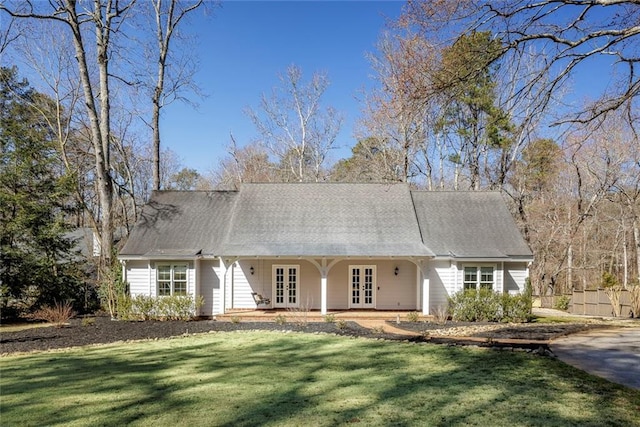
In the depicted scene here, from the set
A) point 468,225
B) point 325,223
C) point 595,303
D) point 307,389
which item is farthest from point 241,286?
point 595,303

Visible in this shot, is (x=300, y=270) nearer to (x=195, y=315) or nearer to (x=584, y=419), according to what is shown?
(x=195, y=315)

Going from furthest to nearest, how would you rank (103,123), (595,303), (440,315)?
1. (103,123)
2. (595,303)
3. (440,315)

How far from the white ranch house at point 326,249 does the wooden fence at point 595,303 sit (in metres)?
4.67

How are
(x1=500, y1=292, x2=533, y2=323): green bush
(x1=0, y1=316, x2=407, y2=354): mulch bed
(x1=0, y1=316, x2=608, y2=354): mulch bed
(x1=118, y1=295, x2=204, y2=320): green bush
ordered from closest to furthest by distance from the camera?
(x1=0, y1=316, x2=608, y2=354): mulch bed
(x1=0, y1=316, x2=407, y2=354): mulch bed
(x1=500, y1=292, x2=533, y2=323): green bush
(x1=118, y1=295, x2=204, y2=320): green bush

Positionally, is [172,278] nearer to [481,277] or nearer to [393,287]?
[393,287]

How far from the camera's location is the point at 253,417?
17.1ft

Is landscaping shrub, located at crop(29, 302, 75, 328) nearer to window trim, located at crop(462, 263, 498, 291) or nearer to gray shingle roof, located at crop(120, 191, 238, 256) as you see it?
gray shingle roof, located at crop(120, 191, 238, 256)

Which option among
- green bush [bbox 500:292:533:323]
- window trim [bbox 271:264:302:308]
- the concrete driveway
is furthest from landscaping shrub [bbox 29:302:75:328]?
green bush [bbox 500:292:533:323]

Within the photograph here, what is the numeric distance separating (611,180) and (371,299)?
17302 millimetres

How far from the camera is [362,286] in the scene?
56.6 feet

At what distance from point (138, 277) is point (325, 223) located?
766 centimetres

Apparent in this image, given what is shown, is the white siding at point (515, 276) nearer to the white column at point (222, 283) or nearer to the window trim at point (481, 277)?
the window trim at point (481, 277)

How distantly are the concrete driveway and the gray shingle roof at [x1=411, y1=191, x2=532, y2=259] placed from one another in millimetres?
4782

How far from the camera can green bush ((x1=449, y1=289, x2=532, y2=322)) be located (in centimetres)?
1513
